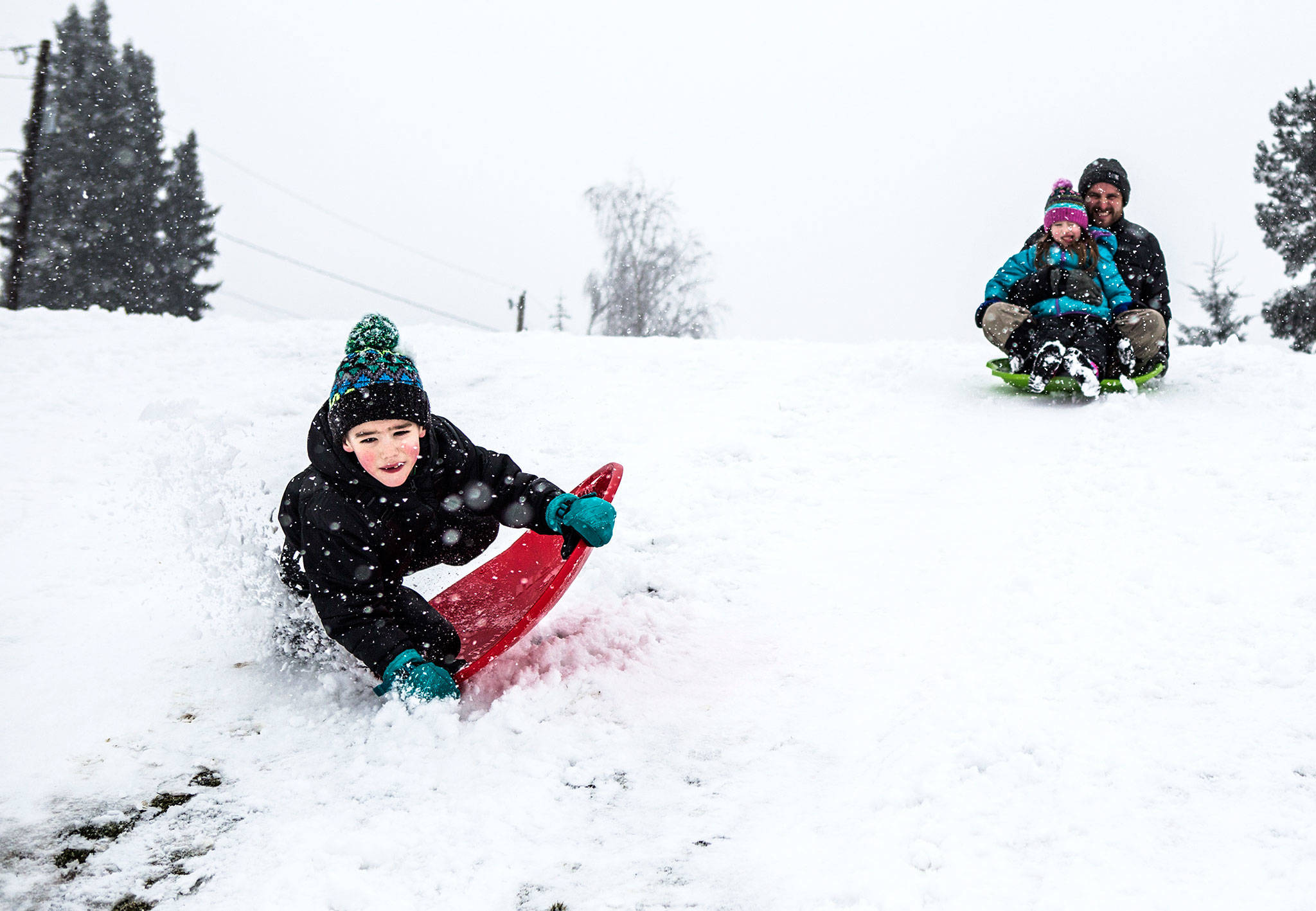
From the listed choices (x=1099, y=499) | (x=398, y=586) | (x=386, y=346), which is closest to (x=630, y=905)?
(x=398, y=586)

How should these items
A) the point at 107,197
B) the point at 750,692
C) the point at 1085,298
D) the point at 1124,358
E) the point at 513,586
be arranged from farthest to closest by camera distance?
the point at 107,197, the point at 1085,298, the point at 1124,358, the point at 513,586, the point at 750,692

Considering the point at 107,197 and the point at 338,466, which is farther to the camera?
the point at 107,197

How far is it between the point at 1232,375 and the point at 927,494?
2.76 meters

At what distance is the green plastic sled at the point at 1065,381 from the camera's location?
493cm

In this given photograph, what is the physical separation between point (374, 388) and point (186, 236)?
24158mm

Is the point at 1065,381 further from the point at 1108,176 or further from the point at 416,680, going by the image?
the point at 416,680

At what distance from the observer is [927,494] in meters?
3.89

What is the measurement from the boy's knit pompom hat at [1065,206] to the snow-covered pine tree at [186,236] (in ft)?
73.4

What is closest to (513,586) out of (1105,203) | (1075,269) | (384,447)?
(384,447)

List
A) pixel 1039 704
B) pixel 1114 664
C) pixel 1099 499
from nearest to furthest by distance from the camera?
pixel 1039 704
pixel 1114 664
pixel 1099 499

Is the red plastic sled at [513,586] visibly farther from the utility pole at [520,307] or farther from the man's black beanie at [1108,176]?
the utility pole at [520,307]

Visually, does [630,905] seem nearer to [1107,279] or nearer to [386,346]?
[386,346]

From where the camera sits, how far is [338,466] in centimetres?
254

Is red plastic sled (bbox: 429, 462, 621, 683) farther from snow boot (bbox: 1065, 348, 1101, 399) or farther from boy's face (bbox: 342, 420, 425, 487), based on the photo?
snow boot (bbox: 1065, 348, 1101, 399)
